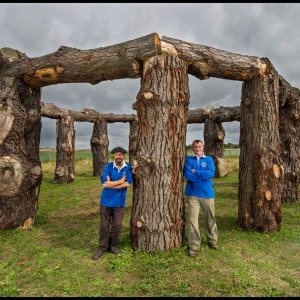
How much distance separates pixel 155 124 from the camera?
5.71 m

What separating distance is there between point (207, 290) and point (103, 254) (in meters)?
2.09

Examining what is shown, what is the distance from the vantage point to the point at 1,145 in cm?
702

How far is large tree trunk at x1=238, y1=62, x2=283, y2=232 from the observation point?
23.2 feet

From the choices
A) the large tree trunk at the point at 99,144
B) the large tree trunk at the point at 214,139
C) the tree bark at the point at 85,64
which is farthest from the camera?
the large tree trunk at the point at 99,144

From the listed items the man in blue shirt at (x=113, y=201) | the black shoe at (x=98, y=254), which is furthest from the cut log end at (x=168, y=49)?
the black shoe at (x=98, y=254)

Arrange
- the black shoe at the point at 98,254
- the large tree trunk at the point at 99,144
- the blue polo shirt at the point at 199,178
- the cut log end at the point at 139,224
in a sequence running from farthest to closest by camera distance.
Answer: the large tree trunk at the point at 99,144
the blue polo shirt at the point at 199,178
the cut log end at the point at 139,224
the black shoe at the point at 98,254

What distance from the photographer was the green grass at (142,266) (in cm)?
445

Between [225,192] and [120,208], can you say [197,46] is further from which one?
[225,192]

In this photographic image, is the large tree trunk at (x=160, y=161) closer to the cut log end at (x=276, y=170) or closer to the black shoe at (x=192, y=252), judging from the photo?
the black shoe at (x=192, y=252)

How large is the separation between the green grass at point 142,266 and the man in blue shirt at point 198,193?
0.26 metres

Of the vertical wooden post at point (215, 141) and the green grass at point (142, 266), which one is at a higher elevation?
the vertical wooden post at point (215, 141)

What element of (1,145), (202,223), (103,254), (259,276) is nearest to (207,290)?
(259,276)

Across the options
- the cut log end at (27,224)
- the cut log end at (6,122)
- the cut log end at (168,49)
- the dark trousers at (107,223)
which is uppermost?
the cut log end at (168,49)

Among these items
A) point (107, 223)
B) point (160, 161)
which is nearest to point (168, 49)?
point (160, 161)
